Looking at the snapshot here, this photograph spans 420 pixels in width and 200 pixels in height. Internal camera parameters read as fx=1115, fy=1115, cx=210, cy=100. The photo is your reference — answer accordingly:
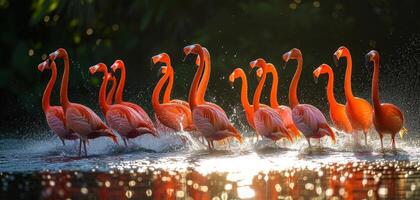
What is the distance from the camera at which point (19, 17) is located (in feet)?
55.1

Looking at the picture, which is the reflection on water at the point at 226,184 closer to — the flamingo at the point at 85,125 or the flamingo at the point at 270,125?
the flamingo at the point at 270,125

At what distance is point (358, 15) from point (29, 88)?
4691 millimetres

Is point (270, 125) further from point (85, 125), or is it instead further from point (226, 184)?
point (226, 184)

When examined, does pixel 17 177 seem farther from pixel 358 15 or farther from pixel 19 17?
pixel 19 17

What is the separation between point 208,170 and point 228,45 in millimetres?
6098

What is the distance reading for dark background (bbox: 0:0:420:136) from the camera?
14547 millimetres

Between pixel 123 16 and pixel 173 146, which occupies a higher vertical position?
pixel 123 16

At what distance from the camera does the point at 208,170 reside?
28.4 feet

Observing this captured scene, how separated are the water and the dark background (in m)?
3.14

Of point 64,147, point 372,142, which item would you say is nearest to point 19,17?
point 64,147

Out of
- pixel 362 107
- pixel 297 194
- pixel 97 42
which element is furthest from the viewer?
pixel 97 42

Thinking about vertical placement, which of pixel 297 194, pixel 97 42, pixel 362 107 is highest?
pixel 97 42

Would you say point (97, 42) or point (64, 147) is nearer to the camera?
point (64, 147)

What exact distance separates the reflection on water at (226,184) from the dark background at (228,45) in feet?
16.8
